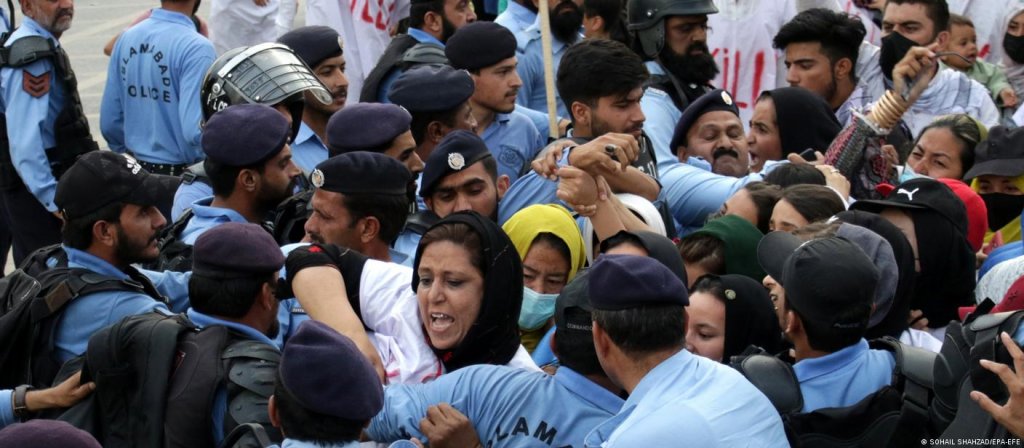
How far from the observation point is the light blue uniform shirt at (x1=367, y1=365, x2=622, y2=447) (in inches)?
147

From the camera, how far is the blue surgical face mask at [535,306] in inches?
185

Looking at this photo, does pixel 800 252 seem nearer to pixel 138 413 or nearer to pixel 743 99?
pixel 138 413

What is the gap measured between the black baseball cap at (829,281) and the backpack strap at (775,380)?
6.8 inches

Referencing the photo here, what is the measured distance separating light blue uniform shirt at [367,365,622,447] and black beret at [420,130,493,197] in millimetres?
1506

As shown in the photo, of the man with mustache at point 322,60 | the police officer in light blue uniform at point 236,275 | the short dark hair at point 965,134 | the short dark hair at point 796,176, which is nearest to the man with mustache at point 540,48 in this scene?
the man with mustache at point 322,60

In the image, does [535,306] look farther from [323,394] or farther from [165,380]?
[323,394]

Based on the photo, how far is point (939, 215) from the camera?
504 cm

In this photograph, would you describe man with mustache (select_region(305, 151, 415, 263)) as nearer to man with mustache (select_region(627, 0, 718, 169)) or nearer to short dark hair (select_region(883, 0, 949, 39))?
man with mustache (select_region(627, 0, 718, 169))

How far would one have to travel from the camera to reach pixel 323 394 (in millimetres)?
3357

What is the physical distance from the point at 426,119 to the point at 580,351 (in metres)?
2.57

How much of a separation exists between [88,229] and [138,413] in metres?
0.93

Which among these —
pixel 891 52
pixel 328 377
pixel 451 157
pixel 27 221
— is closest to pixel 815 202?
pixel 451 157

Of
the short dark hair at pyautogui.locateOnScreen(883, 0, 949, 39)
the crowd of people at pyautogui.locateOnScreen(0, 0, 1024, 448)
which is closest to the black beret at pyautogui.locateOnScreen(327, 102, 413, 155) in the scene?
the crowd of people at pyautogui.locateOnScreen(0, 0, 1024, 448)

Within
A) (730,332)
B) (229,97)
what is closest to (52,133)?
(229,97)
